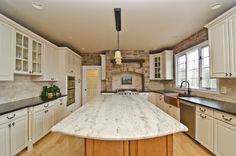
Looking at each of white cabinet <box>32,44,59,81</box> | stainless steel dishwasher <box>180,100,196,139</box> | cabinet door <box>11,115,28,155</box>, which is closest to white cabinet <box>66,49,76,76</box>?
white cabinet <box>32,44,59,81</box>

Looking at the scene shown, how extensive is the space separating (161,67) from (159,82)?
84 cm

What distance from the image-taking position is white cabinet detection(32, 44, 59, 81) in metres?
3.78

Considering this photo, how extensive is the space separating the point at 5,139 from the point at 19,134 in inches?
12.8

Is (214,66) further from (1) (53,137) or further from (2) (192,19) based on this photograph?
(1) (53,137)

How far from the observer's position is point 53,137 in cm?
341

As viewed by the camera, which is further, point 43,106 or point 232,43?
point 43,106

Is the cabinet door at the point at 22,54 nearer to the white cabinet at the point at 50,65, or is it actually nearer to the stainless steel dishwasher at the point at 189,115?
the white cabinet at the point at 50,65

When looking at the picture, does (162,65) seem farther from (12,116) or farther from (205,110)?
(12,116)

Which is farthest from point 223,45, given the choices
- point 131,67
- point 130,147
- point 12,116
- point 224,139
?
point 131,67

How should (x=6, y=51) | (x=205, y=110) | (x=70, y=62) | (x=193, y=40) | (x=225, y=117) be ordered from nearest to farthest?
(x=225, y=117) < (x=6, y=51) < (x=205, y=110) < (x=193, y=40) < (x=70, y=62)

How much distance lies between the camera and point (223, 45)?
98.0 inches

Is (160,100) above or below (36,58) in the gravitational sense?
below

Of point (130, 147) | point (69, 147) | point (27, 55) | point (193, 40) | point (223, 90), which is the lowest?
point (69, 147)

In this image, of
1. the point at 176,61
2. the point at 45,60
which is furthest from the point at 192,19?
the point at 45,60
